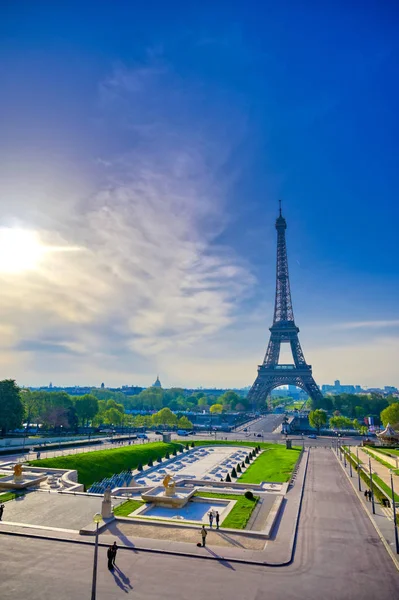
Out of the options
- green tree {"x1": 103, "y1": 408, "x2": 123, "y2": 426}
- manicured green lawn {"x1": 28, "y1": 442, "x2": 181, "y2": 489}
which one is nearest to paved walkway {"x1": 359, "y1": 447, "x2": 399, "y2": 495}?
manicured green lawn {"x1": 28, "y1": 442, "x2": 181, "y2": 489}

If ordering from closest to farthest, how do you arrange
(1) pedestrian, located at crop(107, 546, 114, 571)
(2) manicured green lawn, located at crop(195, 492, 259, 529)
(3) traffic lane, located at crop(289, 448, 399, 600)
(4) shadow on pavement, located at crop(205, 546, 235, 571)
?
(3) traffic lane, located at crop(289, 448, 399, 600) < (1) pedestrian, located at crop(107, 546, 114, 571) < (4) shadow on pavement, located at crop(205, 546, 235, 571) < (2) manicured green lawn, located at crop(195, 492, 259, 529)

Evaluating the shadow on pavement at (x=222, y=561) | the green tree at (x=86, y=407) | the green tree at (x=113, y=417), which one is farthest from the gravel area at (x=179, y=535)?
the green tree at (x=86, y=407)

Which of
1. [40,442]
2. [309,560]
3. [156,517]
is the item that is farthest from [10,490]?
[40,442]

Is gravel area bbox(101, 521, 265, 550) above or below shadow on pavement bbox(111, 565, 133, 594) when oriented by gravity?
below

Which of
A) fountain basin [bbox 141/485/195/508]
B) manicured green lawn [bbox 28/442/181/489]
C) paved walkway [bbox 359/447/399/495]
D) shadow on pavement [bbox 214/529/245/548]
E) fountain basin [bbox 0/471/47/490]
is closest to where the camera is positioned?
shadow on pavement [bbox 214/529/245/548]

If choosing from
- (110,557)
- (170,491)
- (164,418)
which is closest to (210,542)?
(110,557)

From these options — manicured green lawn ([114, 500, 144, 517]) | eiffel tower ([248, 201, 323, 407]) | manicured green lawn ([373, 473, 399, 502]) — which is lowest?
manicured green lawn ([373, 473, 399, 502])

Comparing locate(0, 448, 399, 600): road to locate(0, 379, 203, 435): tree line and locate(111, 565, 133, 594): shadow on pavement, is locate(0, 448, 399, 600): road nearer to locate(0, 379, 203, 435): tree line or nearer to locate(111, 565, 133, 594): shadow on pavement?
locate(111, 565, 133, 594): shadow on pavement

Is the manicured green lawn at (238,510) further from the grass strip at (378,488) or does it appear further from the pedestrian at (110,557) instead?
the grass strip at (378,488)

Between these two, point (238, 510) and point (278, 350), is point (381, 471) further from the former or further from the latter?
point (278, 350)
